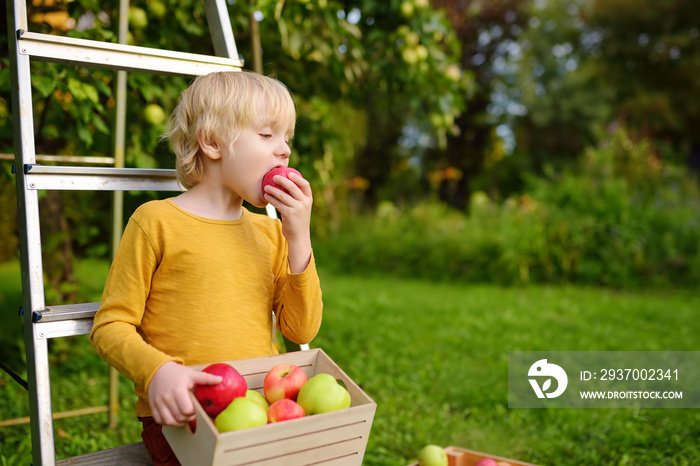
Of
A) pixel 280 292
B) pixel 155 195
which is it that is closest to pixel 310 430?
pixel 280 292

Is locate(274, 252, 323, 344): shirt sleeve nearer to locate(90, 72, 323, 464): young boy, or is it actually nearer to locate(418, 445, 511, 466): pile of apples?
locate(90, 72, 323, 464): young boy

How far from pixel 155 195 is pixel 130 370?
1.39m

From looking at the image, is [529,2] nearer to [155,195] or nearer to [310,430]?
[155,195]

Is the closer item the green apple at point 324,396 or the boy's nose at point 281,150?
the green apple at point 324,396

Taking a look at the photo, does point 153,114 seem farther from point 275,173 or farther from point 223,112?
point 275,173

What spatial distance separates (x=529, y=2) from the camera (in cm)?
1271

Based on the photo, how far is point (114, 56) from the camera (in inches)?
56.0

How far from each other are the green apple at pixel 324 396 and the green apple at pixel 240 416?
95mm

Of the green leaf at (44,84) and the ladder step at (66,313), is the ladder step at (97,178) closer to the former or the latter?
the ladder step at (66,313)

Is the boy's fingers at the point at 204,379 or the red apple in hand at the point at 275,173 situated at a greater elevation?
the red apple in hand at the point at 275,173

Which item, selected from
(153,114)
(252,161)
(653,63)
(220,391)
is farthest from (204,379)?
(653,63)

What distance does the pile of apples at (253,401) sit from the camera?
3.46 feet

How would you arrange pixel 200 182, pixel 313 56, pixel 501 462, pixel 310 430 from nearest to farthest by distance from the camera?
pixel 310 430
pixel 200 182
pixel 501 462
pixel 313 56

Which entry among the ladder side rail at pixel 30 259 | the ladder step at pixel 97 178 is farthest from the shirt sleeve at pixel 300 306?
the ladder side rail at pixel 30 259
